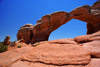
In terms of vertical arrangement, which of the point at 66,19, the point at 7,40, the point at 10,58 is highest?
the point at 66,19

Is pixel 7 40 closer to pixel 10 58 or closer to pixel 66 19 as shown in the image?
pixel 10 58

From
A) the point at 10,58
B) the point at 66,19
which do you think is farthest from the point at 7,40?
the point at 66,19

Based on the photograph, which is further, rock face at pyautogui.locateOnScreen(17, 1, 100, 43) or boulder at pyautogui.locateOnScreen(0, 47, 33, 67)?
rock face at pyautogui.locateOnScreen(17, 1, 100, 43)

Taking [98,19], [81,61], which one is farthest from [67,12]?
[81,61]

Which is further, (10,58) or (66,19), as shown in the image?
(66,19)

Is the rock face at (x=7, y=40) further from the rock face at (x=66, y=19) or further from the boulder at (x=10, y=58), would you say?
the boulder at (x=10, y=58)

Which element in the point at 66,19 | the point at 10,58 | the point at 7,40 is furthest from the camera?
the point at 66,19

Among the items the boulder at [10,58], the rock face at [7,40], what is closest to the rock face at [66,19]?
the rock face at [7,40]

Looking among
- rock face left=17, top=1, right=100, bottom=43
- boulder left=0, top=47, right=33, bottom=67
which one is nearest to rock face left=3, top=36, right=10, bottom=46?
Answer: rock face left=17, top=1, right=100, bottom=43

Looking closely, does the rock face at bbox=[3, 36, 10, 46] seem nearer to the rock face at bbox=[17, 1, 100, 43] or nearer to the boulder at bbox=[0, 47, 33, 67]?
the rock face at bbox=[17, 1, 100, 43]

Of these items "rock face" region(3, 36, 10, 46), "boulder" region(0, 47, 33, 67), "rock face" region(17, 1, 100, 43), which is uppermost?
"rock face" region(17, 1, 100, 43)

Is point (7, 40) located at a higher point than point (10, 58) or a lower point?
higher

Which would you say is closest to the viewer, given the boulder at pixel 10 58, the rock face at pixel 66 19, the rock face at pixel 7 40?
the boulder at pixel 10 58

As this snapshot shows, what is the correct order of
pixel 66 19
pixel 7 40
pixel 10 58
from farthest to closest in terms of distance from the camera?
pixel 66 19 → pixel 7 40 → pixel 10 58
